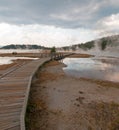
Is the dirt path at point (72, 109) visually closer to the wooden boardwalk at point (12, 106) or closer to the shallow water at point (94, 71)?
the wooden boardwalk at point (12, 106)

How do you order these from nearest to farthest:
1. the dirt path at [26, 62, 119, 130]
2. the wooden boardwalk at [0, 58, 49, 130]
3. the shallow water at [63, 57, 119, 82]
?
the wooden boardwalk at [0, 58, 49, 130]
the dirt path at [26, 62, 119, 130]
the shallow water at [63, 57, 119, 82]

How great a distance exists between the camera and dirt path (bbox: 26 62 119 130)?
8.87 meters

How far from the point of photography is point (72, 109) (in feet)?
35.3

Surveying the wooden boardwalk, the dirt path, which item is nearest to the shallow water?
the dirt path

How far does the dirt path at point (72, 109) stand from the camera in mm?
8867

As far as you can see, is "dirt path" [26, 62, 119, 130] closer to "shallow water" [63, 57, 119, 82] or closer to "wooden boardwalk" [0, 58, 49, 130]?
"wooden boardwalk" [0, 58, 49, 130]

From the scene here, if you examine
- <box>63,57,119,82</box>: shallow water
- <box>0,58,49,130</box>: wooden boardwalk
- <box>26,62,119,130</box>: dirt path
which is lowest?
<box>63,57,119,82</box>: shallow water

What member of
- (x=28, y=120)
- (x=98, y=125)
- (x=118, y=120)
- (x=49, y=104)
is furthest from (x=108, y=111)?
(x=28, y=120)

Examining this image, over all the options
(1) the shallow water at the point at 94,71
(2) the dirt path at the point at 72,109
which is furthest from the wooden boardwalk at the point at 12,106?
(1) the shallow water at the point at 94,71

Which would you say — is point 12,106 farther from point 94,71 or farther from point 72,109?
point 94,71

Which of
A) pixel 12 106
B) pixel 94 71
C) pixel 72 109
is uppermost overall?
pixel 12 106

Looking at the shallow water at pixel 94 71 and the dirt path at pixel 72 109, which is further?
the shallow water at pixel 94 71

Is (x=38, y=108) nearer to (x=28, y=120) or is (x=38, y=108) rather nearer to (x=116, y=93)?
(x=28, y=120)

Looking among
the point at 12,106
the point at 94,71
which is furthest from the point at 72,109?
the point at 94,71
